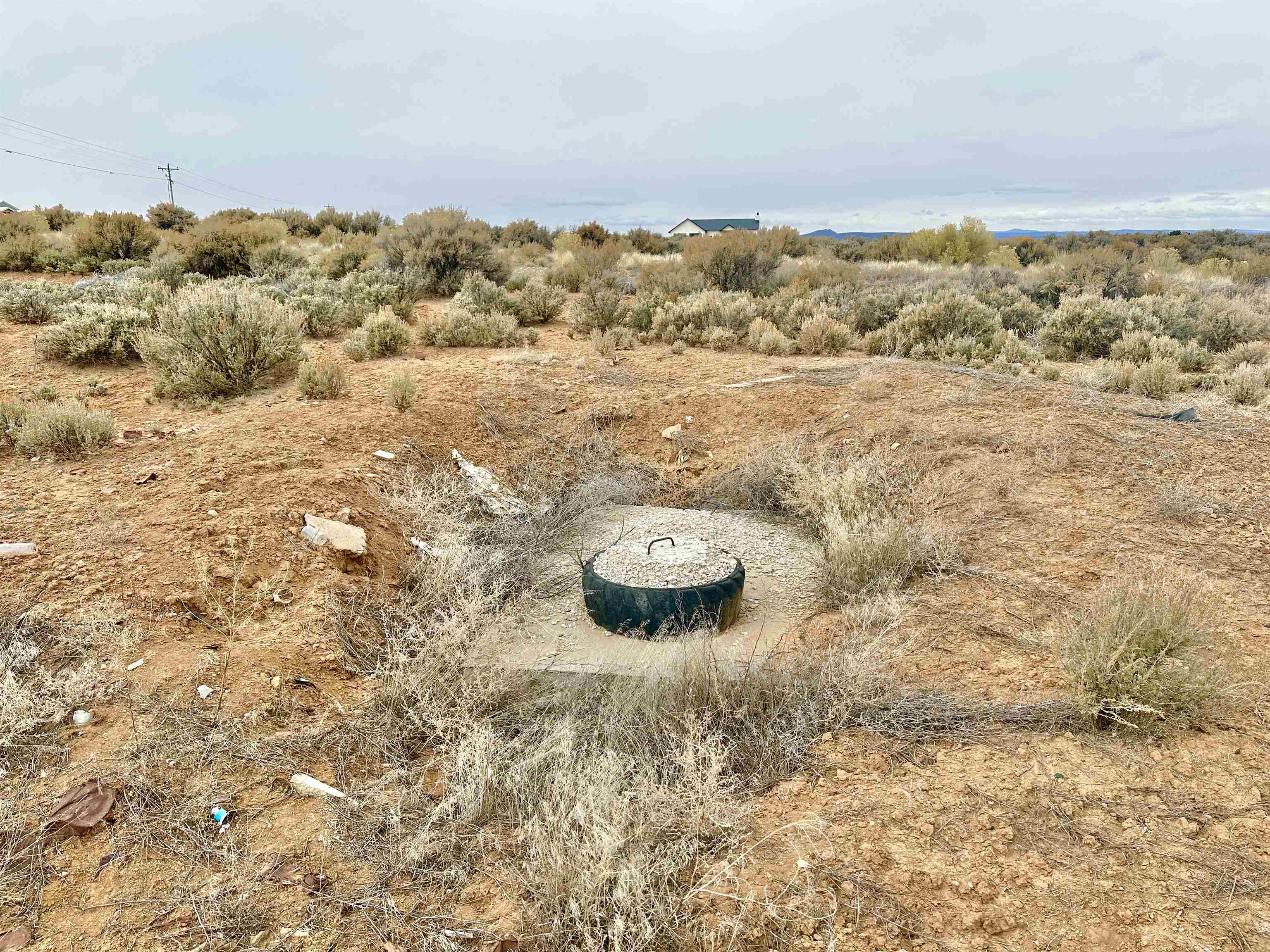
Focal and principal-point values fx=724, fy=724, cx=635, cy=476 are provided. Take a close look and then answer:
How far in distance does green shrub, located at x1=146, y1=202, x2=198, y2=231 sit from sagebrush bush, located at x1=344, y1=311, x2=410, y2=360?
18.1 meters

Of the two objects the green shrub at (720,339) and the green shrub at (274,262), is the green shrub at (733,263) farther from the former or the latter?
the green shrub at (274,262)

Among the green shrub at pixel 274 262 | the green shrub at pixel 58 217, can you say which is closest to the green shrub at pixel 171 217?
the green shrub at pixel 58 217

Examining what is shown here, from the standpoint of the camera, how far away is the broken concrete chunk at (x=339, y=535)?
4438 mm

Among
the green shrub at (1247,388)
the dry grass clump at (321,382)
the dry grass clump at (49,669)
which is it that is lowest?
the dry grass clump at (49,669)

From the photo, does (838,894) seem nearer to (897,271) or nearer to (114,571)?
(114,571)

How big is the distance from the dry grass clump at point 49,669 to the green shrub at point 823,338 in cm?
823

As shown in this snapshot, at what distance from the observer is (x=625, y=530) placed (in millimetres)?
5715

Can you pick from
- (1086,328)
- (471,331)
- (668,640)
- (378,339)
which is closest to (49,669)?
(668,640)

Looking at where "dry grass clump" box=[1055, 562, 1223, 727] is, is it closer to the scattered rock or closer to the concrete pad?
the concrete pad

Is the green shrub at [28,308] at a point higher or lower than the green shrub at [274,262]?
lower

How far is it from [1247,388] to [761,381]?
4976 mm

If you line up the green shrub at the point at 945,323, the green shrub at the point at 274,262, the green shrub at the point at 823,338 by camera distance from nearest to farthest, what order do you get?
the green shrub at the point at 823,338, the green shrub at the point at 945,323, the green shrub at the point at 274,262

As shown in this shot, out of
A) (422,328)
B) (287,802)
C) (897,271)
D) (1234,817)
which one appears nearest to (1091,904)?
(1234,817)

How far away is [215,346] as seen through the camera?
22.2 ft
